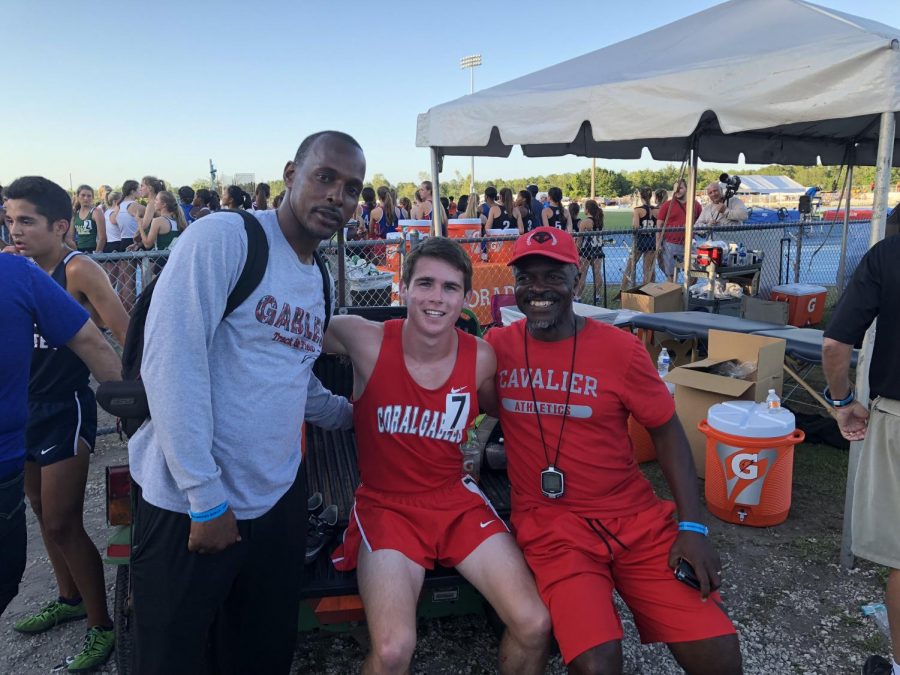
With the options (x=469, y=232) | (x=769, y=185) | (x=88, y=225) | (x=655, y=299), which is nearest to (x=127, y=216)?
(x=88, y=225)

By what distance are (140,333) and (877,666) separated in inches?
124

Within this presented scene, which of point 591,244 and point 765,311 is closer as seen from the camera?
point 765,311

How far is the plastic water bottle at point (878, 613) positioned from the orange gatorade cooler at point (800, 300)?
21.5 feet

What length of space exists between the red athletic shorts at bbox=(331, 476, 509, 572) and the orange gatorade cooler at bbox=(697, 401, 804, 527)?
6.88 feet

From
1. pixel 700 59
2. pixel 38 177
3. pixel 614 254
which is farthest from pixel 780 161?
pixel 38 177

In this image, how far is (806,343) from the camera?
493 centimetres

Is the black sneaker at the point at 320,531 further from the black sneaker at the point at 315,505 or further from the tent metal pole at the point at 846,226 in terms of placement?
the tent metal pole at the point at 846,226

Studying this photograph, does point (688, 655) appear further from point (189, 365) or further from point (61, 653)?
point (61, 653)

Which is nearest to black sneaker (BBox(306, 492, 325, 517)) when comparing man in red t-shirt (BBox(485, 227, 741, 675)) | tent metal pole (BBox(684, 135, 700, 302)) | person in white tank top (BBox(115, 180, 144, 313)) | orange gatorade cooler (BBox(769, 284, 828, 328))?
man in red t-shirt (BBox(485, 227, 741, 675))

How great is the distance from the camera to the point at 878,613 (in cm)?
312

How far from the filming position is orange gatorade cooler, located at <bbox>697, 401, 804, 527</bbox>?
151 inches

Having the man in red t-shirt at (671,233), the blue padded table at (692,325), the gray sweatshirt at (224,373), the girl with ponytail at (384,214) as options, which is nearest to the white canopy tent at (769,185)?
the man in red t-shirt at (671,233)

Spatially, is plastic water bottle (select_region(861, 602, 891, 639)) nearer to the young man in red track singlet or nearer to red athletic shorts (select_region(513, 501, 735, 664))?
red athletic shorts (select_region(513, 501, 735, 664))

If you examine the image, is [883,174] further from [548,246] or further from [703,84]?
[548,246]
